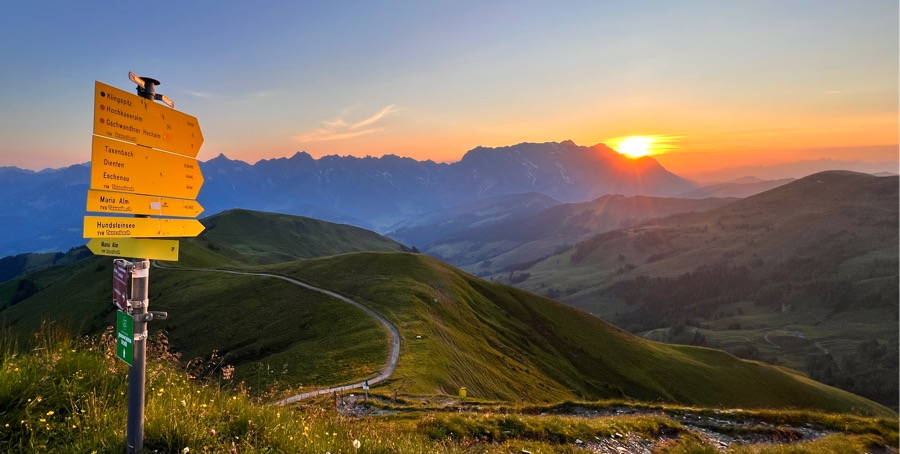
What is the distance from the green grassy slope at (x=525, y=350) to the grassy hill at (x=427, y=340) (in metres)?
0.31

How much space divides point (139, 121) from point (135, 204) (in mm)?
1298

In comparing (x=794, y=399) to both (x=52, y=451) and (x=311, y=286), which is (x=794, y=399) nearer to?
(x=311, y=286)

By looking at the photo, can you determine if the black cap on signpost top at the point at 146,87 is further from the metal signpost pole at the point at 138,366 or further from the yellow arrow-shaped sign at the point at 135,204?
the yellow arrow-shaped sign at the point at 135,204

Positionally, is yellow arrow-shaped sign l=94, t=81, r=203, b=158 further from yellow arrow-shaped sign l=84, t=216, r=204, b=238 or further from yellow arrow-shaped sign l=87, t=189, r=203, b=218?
yellow arrow-shaped sign l=84, t=216, r=204, b=238

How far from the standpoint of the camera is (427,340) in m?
48.6

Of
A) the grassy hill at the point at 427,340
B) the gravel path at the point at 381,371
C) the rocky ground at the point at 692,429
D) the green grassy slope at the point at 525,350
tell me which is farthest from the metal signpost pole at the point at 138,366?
the green grassy slope at the point at 525,350

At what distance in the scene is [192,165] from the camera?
7492 mm

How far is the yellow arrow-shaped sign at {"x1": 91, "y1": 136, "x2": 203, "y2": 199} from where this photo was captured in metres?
5.99

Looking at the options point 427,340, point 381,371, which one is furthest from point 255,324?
point 381,371

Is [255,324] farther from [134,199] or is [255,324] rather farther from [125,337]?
Answer: [134,199]

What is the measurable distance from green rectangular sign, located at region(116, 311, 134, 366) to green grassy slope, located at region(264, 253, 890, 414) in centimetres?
3495

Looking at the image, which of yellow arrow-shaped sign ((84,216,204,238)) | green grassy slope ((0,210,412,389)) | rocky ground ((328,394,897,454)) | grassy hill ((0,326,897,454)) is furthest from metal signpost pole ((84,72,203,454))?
rocky ground ((328,394,897,454))

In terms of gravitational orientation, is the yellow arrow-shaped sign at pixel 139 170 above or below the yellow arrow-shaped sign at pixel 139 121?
below

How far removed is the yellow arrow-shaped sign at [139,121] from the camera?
20.0 feet
